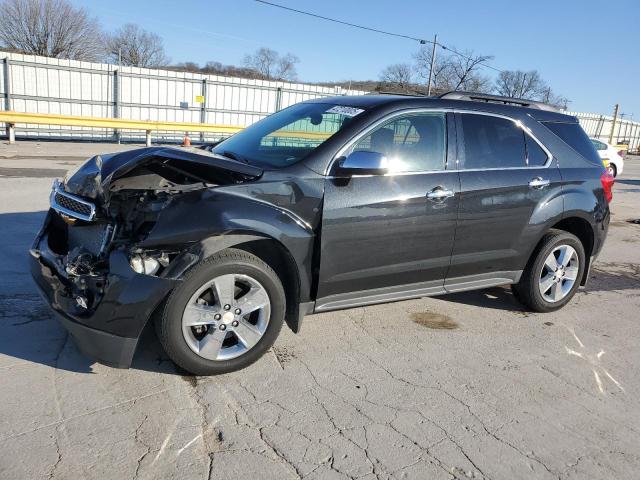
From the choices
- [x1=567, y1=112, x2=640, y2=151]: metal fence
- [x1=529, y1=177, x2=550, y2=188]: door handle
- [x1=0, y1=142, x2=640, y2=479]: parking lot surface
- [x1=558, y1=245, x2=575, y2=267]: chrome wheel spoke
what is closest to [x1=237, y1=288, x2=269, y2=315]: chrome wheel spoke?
[x1=0, y1=142, x2=640, y2=479]: parking lot surface

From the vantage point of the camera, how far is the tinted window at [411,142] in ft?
13.0

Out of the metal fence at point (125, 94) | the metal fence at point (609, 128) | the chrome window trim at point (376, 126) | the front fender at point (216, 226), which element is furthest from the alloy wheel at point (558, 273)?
the metal fence at point (609, 128)

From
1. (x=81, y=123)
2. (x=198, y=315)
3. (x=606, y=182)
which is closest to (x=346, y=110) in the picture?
(x=198, y=315)

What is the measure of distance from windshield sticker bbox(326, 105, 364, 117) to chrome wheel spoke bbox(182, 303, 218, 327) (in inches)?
71.1

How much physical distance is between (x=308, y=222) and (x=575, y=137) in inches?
120

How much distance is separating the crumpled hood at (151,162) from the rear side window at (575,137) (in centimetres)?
303

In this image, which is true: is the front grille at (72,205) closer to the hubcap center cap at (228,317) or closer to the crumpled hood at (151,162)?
the crumpled hood at (151,162)

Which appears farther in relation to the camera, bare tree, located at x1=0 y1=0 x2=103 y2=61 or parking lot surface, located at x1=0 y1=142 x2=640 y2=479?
bare tree, located at x1=0 y1=0 x2=103 y2=61

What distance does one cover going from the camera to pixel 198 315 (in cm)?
324

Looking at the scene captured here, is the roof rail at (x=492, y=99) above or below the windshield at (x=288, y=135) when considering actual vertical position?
above

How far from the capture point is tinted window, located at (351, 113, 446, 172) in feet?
13.0

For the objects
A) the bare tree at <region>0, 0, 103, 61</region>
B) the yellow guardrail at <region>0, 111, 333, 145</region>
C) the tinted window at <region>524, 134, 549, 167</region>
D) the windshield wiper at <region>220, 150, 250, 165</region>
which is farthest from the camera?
the bare tree at <region>0, 0, 103, 61</region>

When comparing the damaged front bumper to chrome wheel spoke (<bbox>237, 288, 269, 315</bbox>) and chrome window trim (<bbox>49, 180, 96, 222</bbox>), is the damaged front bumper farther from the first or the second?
chrome wheel spoke (<bbox>237, 288, 269, 315</bbox>)

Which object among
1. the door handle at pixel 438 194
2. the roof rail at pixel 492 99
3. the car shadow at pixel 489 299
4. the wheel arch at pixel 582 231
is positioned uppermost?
the roof rail at pixel 492 99
